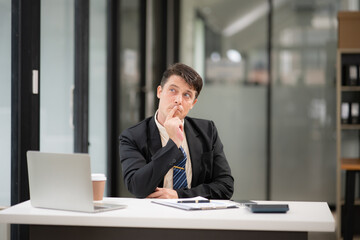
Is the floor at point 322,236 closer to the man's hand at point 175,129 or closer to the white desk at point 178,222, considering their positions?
the man's hand at point 175,129

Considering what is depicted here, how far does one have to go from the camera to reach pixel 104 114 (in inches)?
180

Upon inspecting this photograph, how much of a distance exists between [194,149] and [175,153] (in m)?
0.31

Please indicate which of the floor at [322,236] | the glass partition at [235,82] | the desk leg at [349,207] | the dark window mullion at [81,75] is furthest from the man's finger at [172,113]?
the glass partition at [235,82]

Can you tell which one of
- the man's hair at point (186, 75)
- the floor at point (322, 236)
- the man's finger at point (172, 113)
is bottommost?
the floor at point (322, 236)

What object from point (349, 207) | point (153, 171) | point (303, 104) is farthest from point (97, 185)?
point (303, 104)

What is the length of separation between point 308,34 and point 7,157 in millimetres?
4135

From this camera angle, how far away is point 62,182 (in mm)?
1938

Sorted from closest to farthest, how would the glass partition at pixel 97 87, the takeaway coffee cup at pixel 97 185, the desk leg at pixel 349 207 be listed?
the takeaway coffee cup at pixel 97 185
the glass partition at pixel 97 87
the desk leg at pixel 349 207

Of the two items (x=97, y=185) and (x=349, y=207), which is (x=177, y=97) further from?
(x=349, y=207)

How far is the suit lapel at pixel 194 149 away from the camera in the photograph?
2.71 meters

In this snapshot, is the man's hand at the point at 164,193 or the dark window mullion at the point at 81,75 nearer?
the man's hand at the point at 164,193

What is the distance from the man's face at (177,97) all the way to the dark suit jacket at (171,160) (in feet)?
0.44

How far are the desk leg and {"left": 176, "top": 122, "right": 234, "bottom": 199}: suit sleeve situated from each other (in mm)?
2056

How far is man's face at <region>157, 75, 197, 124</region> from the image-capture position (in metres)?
2.64
